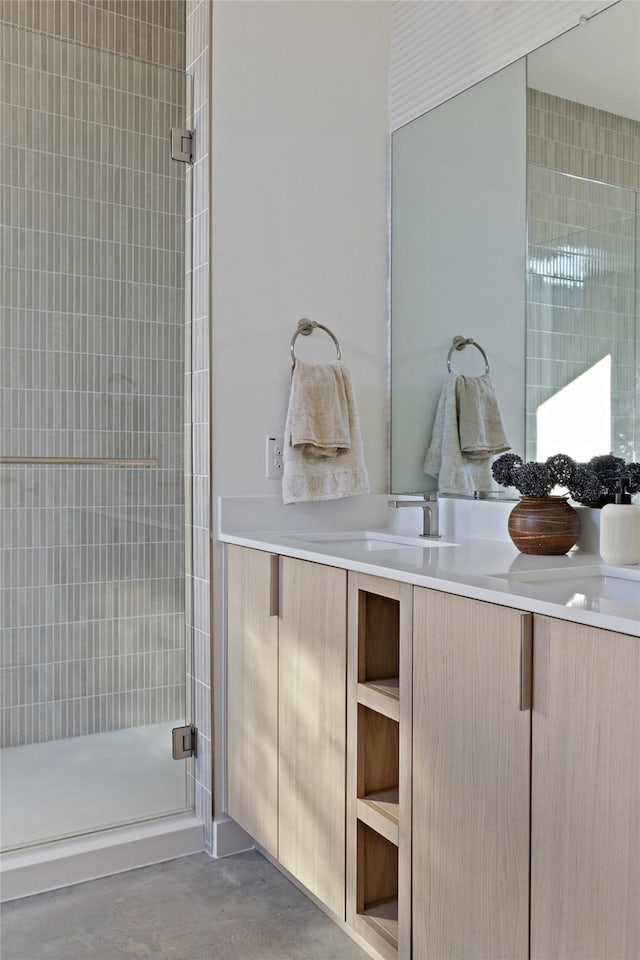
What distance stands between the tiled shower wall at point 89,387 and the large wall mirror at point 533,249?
2.24 feet

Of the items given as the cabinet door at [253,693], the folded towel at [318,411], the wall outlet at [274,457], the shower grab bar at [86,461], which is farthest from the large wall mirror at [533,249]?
the shower grab bar at [86,461]

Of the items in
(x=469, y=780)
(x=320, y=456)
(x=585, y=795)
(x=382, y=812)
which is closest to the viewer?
(x=585, y=795)

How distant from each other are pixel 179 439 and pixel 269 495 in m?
0.29

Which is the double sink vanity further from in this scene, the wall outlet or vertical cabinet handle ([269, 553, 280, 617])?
the wall outlet

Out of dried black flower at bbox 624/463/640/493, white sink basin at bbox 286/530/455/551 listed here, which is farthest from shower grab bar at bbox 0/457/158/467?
dried black flower at bbox 624/463/640/493

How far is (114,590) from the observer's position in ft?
6.81

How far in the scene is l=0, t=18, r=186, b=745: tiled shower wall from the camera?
6.43 feet

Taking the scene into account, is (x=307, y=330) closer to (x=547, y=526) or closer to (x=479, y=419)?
(x=479, y=419)

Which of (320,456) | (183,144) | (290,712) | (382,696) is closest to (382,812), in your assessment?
(382,696)

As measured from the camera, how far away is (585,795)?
107cm

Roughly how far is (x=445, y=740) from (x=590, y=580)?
433 mm

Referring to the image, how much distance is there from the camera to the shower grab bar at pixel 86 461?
1.96 meters

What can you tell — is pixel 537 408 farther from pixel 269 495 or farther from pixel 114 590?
pixel 114 590

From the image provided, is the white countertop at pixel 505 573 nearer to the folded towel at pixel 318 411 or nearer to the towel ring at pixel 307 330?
the folded towel at pixel 318 411
